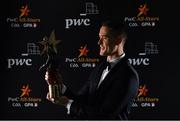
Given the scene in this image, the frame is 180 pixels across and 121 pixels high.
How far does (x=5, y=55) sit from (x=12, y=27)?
30 cm

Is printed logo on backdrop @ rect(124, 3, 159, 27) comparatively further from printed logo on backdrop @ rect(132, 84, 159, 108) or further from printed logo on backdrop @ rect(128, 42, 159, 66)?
printed logo on backdrop @ rect(132, 84, 159, 108)

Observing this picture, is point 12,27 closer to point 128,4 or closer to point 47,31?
point 47,31

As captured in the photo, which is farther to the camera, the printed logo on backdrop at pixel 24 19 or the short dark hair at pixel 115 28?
the printed logo on backdrop at pixel 24 19

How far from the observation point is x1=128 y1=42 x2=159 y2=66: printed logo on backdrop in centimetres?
460

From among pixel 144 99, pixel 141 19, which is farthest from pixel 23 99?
pixel 141 19

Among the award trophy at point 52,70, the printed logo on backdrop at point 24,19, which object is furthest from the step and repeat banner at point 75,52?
the award trophy at point 52,70

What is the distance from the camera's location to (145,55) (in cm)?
461

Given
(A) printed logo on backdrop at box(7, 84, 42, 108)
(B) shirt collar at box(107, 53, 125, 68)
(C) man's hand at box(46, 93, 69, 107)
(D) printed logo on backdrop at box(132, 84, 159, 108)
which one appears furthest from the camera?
(A) printed logo on backdrop at box(7, 84, 42, 108)

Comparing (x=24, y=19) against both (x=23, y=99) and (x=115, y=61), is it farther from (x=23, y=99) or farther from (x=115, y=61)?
(x=115, y=61)

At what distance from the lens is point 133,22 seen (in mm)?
4633

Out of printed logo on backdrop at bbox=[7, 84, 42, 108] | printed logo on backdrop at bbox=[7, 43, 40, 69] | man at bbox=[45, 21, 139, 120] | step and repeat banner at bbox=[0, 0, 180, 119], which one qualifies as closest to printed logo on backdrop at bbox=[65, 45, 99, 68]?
step and repeat banner at bbox=[0, 0, 180, 119]

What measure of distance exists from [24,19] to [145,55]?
133 cm

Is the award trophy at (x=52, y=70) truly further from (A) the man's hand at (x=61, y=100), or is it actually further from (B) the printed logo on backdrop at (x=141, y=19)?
(B) the printed logo on backdrop at (x=141, y=19)

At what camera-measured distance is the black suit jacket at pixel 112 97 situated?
2.48 metres
